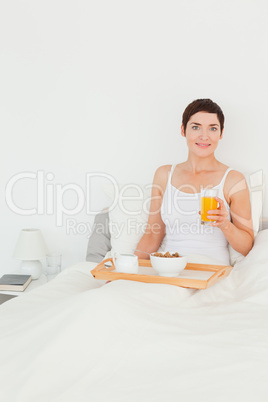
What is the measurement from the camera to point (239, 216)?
2.28m

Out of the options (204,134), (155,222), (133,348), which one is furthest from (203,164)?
(133,348)

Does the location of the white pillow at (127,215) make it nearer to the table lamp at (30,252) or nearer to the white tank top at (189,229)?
the white tank top at (189,229)

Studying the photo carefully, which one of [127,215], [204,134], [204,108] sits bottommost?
[127,215]

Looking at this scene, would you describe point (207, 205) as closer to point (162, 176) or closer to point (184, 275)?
point (184, 275)

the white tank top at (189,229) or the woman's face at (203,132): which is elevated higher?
the woman's face at (203,132)

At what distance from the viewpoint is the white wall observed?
262 centimetres

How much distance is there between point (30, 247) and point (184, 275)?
1049 mm

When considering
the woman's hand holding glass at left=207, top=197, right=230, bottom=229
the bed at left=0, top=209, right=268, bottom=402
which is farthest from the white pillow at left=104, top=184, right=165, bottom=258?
the bed at left=0, top=209, right=268, bottom=402

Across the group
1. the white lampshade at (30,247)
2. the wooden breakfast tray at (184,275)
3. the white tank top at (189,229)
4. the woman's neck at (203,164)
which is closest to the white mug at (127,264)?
the wooden breakfast tray at (184,275)

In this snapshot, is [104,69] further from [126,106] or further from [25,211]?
[25,211]

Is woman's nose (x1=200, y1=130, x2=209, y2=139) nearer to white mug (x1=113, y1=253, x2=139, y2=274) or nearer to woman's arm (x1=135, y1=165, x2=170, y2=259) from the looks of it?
woman's arm (x1=135, y1=165, x2=170, y2=259)

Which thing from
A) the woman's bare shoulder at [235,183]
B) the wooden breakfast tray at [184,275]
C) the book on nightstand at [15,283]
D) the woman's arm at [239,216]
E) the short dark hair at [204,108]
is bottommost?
the book on nightstand at [15,283]

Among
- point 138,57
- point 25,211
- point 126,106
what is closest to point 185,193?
point 126,106

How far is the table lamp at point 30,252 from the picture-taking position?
264 cm
